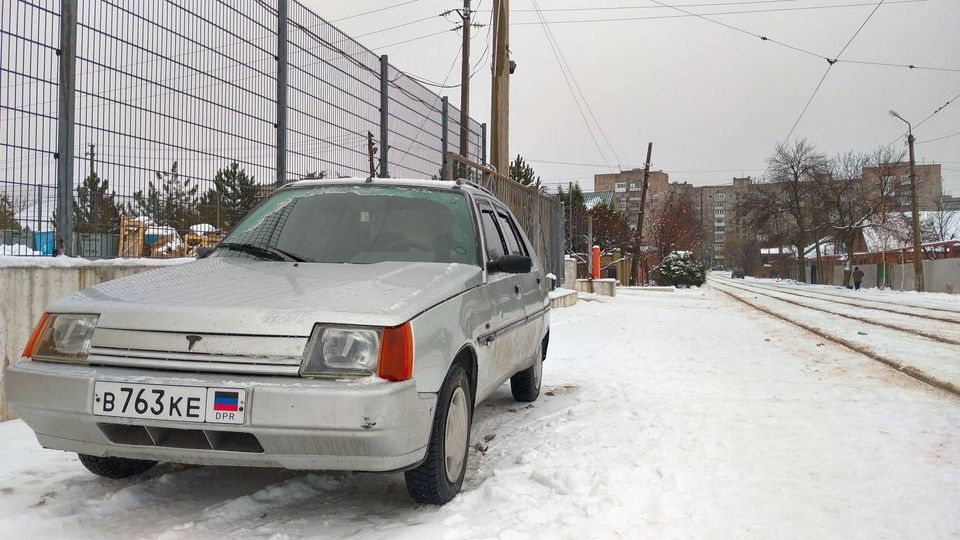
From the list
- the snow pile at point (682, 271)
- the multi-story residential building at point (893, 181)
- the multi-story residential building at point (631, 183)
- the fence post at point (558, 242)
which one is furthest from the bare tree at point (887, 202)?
the multi-story residential building at point (631, 183)

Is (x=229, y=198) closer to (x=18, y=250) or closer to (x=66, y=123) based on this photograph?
(x=66, y=123)

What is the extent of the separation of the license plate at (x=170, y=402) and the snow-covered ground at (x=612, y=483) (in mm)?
513

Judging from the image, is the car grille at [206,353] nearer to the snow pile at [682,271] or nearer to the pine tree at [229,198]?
the pine tree at [229,198]

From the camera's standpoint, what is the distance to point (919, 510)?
3062mm

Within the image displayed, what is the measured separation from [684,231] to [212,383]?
164ft

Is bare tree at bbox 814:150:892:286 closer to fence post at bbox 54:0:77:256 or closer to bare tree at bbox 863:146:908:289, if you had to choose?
bare tree at bbox 863:146:908:289

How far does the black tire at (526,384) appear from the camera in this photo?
5.42m

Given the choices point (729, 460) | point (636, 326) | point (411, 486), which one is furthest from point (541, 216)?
point (411, 486)

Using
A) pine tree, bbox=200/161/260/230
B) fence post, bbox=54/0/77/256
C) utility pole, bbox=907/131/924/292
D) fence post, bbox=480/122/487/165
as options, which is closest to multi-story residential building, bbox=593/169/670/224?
utility pole, bbox=907/131/924/292

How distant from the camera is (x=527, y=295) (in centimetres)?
504

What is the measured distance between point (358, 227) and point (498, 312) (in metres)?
0.94

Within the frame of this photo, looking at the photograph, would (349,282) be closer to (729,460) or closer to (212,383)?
(212,383)

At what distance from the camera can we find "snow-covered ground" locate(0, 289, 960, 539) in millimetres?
2865

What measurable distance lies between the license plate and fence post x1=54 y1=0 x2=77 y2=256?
8.82ft
